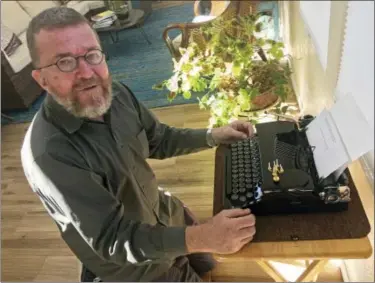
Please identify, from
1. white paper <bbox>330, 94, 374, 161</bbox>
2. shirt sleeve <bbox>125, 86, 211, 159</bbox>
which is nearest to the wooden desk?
white paper <bbox>330, 94, 374, 161</bbox>

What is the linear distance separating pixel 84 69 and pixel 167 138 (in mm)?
470

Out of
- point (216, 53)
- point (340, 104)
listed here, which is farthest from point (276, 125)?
point (216, 53)

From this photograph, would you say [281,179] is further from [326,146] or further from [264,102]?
[264,102]

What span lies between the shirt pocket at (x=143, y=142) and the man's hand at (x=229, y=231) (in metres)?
0.50

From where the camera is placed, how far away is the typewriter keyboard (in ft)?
3.30

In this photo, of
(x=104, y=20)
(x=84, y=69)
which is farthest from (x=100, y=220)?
(x=104, y=20)

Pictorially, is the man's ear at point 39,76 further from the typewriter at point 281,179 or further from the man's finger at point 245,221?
the man's finger at point 245,221

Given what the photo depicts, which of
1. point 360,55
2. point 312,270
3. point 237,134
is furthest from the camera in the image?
point 237,134

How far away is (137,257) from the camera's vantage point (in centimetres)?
108

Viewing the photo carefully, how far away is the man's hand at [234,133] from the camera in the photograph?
4.18 feet

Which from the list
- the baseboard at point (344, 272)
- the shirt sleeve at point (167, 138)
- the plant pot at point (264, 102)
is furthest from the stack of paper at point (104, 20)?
the baseboard at point (344, 272)

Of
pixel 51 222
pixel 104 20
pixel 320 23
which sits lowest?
pixel 51 222

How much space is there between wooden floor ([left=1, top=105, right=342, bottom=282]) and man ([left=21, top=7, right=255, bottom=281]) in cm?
71

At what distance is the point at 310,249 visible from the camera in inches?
36.1
